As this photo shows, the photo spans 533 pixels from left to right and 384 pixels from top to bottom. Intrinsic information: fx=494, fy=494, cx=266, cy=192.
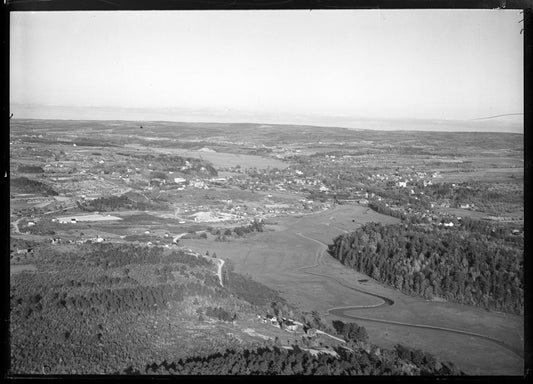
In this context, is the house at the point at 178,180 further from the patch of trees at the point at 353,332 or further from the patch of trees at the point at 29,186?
the patch of trees at the point at 353,332

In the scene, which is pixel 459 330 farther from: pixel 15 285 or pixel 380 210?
pixel 15 285

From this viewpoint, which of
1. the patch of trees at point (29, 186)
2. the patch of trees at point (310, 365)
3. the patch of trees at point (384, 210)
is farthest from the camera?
the patch of trees at point (384, 210)

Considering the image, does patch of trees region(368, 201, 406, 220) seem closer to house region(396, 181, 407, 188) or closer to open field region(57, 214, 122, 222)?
house region(396, 181, 407, 188)

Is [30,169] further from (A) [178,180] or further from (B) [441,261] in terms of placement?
(B) [441,261]

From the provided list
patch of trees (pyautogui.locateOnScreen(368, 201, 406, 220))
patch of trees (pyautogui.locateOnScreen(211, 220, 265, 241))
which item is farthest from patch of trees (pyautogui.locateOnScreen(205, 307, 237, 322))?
patch of trees (pyautogui.locateOnScreen(368, 201, 406, 220))

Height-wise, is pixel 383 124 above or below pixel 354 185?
above

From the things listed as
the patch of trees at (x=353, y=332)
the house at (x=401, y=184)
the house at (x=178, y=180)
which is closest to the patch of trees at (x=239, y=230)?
the house at (x=178, y=180)
